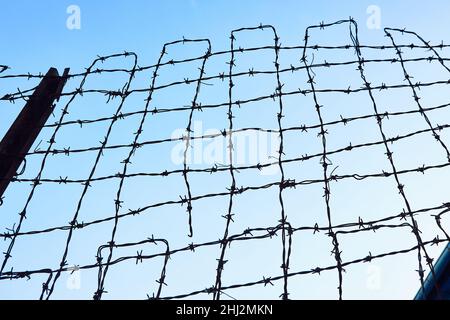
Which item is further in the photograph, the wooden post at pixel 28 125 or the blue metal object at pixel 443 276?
the wooden post at pixel 28 125

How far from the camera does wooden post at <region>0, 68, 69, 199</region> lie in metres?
2.71

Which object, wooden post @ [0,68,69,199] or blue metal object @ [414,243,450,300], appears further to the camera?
wooden post @ [0,68,69,199]

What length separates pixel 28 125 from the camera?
2.92 meters

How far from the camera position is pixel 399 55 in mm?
3084

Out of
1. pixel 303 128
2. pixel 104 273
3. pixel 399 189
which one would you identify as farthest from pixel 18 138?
pixel 399 189

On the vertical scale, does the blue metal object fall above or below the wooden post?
below

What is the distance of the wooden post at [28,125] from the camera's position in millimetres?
2715

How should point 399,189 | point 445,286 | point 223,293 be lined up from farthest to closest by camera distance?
point 445,286 < point 399,189 < point 223,293

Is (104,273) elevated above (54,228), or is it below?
below

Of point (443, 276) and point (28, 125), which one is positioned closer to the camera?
point (443, 276)

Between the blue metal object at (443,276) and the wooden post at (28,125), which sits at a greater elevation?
the wooden post at (28,125)

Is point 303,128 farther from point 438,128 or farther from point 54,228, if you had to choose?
point 54,228

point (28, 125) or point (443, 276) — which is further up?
point (28, 125)

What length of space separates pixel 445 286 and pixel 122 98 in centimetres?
217
